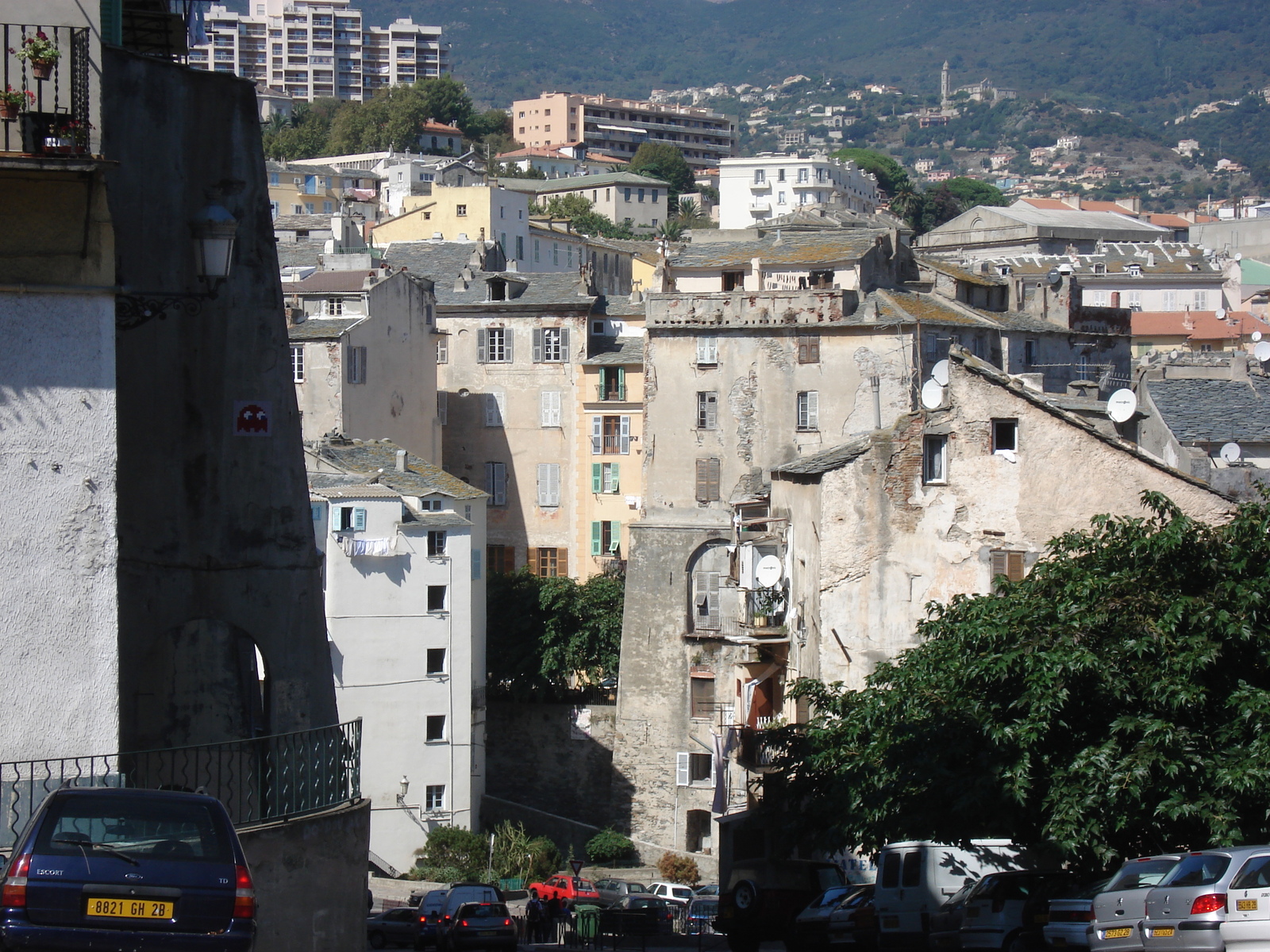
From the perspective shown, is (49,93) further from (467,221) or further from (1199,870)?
(467,221)

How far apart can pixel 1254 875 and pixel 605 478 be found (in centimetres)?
5137

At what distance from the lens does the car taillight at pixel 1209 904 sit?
48.2ft

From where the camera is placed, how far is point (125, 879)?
10.6m

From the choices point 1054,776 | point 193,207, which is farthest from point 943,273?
point 193,207

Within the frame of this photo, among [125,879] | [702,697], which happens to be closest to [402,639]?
[702,697]

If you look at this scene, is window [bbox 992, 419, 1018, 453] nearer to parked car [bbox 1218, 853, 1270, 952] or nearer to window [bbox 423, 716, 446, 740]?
parked car [bbox 1218, 853, 1270, 952]

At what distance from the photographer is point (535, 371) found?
67.1m

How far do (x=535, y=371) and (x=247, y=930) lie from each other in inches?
2233

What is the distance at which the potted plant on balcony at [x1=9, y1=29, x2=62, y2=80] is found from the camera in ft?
43.8

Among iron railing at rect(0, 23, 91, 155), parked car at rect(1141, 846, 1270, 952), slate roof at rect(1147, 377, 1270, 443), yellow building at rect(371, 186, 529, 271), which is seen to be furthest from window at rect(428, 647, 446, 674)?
yellow building at rect(371, 186, 529, 271)

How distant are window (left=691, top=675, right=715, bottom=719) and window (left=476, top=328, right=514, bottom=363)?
1844 centimetres

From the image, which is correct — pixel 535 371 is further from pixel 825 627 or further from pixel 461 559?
pixel 825 627

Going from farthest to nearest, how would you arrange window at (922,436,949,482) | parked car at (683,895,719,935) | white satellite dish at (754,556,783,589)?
1. white satellite dish at (754,556,783,589)
2. parked car at (683,895,719,935)
3. window at (922,436,949,482)

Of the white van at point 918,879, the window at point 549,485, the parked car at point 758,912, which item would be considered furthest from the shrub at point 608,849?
the white van at point 918,879
